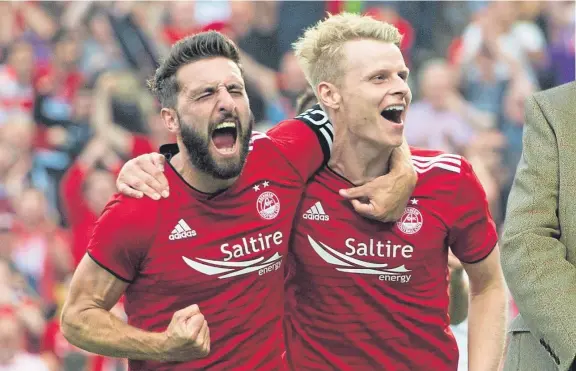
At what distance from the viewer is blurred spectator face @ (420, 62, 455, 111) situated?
7523mm

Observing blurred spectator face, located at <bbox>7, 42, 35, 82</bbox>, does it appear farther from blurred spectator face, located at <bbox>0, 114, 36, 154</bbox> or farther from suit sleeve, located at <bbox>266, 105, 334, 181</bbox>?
suit sleeve, located at <bbox>266, 105, 334, 181</bbox>

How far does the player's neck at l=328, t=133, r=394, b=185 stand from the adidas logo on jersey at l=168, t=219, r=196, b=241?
605mm

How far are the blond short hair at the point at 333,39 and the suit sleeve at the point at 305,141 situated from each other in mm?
170

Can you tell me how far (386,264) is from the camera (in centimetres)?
348

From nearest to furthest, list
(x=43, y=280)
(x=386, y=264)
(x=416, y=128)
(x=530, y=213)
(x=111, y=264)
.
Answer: (x=530, y=213) → (x=111, y=264) → (x=386, y=264) → (x=43, y=280) → (x=416, y=128)

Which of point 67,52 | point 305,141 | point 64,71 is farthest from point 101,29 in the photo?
point 305,141

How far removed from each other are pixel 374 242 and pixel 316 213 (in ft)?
0.76

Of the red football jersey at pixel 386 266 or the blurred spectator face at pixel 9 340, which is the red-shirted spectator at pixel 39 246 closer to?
the blurred spectator face at pixel 9 340

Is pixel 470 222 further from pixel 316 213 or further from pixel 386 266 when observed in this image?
pixel 316 213

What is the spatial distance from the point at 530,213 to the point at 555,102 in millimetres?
308

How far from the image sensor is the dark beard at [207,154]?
3.34 meters

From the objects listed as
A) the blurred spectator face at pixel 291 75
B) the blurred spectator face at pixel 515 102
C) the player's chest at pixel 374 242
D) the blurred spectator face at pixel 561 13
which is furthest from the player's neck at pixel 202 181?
the blurred spectator face at pixel 561 13

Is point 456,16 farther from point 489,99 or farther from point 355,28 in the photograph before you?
point 355,28

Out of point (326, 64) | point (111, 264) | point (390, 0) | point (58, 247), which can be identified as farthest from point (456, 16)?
point (111, 264)
